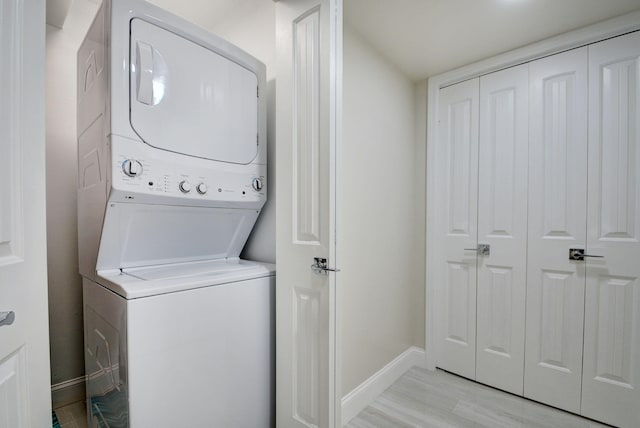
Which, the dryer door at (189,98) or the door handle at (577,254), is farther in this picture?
the door handle at (577,254)

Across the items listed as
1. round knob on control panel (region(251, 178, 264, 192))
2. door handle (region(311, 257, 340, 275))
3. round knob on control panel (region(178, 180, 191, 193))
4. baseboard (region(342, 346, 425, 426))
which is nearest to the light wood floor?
baseboard (region(342, 346, 425, 426))

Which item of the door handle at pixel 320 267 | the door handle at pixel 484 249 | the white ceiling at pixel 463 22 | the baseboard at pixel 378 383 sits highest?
the white ceiling at pixel 463 22

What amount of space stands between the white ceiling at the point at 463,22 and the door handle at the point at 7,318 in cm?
191

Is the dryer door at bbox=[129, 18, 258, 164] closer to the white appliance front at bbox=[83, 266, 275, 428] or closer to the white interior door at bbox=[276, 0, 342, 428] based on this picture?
the white interior door at bbox=[276, 0, 342, 428]

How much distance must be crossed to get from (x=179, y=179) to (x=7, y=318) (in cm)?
72

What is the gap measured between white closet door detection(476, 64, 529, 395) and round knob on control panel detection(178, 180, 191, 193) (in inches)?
78.6

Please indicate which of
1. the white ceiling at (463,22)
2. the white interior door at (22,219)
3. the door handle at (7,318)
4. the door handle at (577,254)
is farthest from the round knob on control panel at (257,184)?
the door handle at (577,254)

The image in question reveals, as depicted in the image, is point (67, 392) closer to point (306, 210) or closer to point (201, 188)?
point (201, 188)

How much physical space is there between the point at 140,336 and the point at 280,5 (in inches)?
61.2

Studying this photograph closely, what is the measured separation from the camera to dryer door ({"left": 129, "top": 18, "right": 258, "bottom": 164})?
1101 millimetres

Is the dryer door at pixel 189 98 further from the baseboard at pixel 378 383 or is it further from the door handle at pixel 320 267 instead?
the baseboard at pixel 378 383

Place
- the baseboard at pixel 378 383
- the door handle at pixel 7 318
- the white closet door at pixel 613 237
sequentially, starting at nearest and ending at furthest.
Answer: the door handle at pixel 7 318 < the white closet door at pixel 613 237 < the baseboard at pixel 378 383

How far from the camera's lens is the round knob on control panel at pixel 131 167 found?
1049 mm

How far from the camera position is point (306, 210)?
1.29 metres
